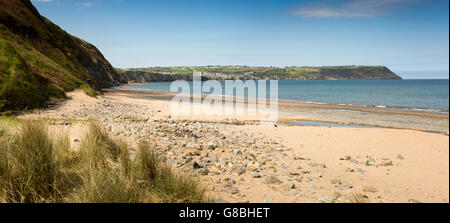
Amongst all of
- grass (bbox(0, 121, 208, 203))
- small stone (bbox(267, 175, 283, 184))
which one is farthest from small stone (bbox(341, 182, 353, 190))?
grass (bbox(0, 121, 208, 203))

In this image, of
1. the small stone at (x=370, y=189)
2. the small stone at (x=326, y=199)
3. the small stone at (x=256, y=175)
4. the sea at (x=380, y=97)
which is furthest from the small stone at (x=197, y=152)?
the sea at (x=380, y=97)

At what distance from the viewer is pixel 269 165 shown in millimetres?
7391

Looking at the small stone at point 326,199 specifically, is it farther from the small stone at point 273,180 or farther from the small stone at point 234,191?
the small stone at point 234,191

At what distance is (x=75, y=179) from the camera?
461cm

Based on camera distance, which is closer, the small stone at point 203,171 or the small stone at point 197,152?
the small stone at point 203,171

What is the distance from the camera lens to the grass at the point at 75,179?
3668 mm

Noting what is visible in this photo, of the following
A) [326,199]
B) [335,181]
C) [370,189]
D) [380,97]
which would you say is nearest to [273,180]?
[326,199]

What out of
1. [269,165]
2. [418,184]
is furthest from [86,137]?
[418,184]

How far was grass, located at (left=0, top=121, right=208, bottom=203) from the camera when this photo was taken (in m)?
3.67

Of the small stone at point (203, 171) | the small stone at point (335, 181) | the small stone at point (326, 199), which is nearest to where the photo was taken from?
the small stone at point (326, 199)

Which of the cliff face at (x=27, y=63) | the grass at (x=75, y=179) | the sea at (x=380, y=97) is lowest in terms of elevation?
the sea at (x=380, y=97)

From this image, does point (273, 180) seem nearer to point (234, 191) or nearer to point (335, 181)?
point (234, 191)
